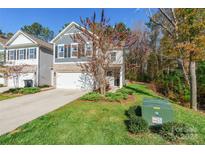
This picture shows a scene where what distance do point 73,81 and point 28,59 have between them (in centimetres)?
657

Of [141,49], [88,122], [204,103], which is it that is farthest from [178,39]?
[141,49]

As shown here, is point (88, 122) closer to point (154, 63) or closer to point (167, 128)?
point (167, 128)

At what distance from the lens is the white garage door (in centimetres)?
1775

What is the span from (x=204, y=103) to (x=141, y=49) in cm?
1591

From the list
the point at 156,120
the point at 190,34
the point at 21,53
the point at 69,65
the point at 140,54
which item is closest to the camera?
the point at 156,120

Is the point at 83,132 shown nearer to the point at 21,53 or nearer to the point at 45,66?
the point at 45,66

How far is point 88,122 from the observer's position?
6.50m

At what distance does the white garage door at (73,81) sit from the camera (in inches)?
699

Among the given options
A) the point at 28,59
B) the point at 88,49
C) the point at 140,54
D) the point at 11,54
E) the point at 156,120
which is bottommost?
the point at 156,120

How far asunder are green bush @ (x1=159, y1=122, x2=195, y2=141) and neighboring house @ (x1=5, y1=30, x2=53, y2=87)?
57.6 ft

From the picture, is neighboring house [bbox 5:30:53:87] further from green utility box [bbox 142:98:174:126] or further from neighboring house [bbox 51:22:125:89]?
green utility box [bbox 142:98:174:126]

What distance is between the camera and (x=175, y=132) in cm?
503

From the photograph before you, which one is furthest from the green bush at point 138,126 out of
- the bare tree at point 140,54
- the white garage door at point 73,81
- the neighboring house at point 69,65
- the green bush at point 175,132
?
the bare tree at point 140,54

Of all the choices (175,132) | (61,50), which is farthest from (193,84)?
(61,50)
